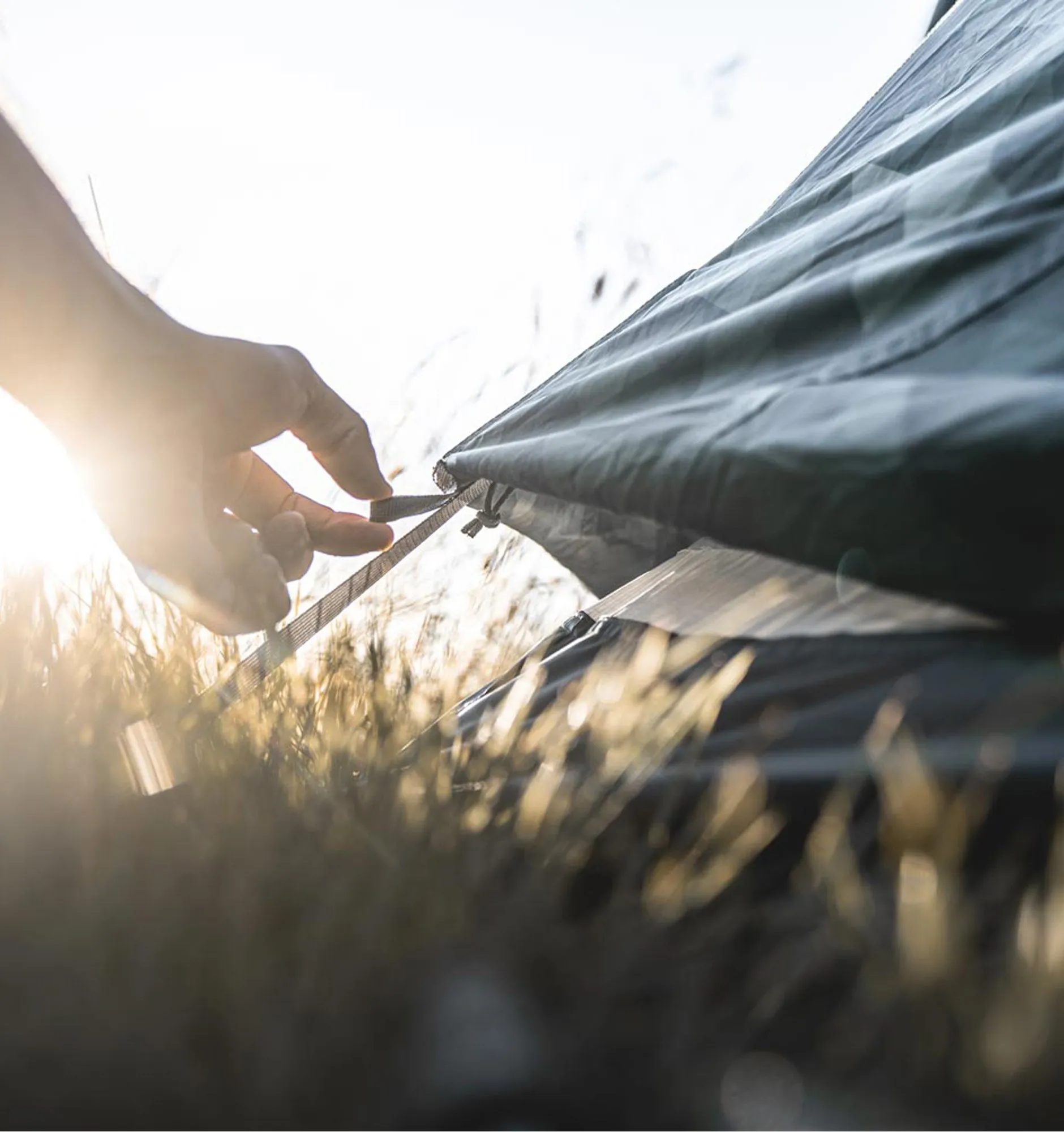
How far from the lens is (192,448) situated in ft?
2.88

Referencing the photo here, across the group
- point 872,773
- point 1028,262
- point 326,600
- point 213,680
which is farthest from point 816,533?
point 326,600

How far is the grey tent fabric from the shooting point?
61 centimetres

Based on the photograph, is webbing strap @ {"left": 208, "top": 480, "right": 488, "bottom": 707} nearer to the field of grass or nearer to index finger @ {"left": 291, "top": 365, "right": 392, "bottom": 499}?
index finger @ {"left": 291, "top": 365, "right": 392, "bottom": 499}

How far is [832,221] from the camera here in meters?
1.01

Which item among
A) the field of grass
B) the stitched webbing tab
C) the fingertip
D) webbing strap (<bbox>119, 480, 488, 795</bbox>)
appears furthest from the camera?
the stitched webbing tab

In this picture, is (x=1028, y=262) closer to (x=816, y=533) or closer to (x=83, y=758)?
(x=816, y=533)

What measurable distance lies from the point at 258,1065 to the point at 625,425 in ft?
2.26

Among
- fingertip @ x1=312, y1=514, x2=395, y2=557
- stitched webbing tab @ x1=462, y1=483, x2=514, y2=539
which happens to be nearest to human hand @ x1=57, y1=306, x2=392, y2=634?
fingertip @ x1=312, y1=514, x2=395, y2=557

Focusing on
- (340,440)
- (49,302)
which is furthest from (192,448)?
(340,440)

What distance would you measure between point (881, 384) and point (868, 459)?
10 cm

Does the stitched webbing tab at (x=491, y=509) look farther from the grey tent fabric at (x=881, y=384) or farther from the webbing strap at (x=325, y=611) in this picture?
the grey tent fabric at (x=881, y=384)

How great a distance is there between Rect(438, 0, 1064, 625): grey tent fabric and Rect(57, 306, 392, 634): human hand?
0.28m

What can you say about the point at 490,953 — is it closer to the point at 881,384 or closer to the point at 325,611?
the point at 881,384

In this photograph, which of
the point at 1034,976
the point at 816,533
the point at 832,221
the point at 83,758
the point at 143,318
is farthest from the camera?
the point at 832,221
